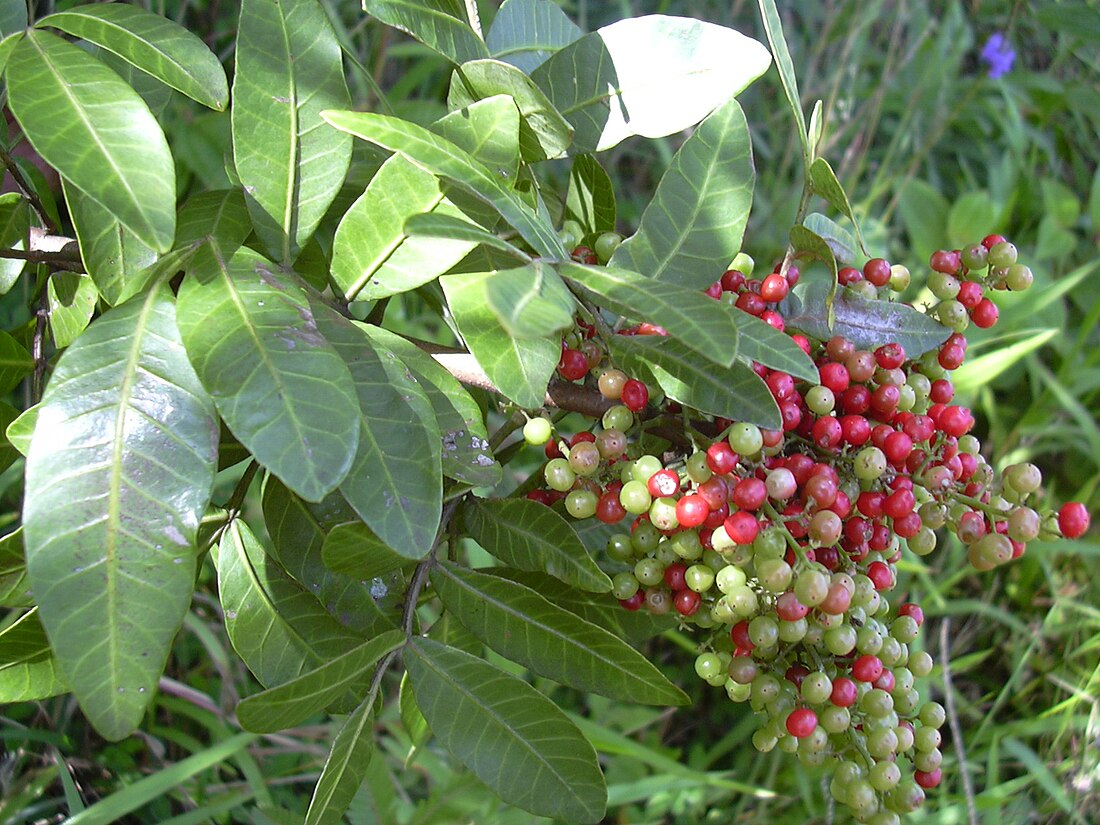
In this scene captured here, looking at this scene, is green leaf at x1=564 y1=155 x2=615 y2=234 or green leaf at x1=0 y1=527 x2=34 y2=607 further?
green leaf at x1=564 y1=155 x2=615 y2=234

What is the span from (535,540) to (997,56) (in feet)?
7.65

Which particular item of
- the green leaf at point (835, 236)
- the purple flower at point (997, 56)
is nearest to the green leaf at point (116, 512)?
the green leaf at point (835, 236)

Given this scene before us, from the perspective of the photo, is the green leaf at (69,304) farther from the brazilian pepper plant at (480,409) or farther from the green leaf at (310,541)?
the green leaf at (310,541)

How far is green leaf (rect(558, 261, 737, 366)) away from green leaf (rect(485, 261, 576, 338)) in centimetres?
2

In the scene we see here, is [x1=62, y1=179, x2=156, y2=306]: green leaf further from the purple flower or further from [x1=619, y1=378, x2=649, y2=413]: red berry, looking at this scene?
the purple flower

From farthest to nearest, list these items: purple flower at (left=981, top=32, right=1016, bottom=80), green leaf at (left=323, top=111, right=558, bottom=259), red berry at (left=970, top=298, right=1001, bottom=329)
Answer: purple flower at (left=981, top=32, right=1016, bottom=80)
red berry at (left=970, top=298, right=1001, bottom=329)
green leaf at (left=323, top=111, right=558, bottom=259)

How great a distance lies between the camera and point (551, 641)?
0.76 metres

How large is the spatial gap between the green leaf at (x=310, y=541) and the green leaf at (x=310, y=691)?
48 mm

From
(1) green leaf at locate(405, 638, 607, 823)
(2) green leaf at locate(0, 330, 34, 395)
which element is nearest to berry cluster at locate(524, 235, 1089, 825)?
(1) green leaf at locate(405, 638, 607, 823)

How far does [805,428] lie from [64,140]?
0.52 metres

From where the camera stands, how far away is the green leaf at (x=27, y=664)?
0.73 m

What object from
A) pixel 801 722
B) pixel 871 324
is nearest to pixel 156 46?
pixel 871 324

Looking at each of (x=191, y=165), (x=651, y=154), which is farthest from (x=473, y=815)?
(x=651, y=154)

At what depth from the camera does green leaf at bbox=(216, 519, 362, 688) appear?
750 millimetres
